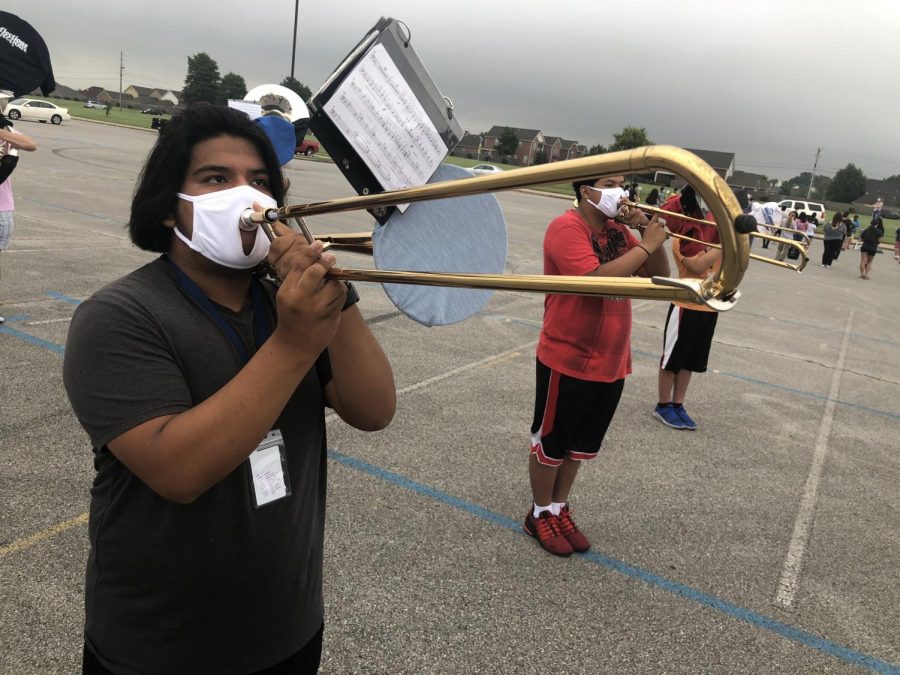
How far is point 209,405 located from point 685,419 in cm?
466

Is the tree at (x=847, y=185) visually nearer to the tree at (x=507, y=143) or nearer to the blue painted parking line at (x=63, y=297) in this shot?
the tree at (x=507, y=143)

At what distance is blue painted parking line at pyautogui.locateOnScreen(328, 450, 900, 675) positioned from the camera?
8.76ft

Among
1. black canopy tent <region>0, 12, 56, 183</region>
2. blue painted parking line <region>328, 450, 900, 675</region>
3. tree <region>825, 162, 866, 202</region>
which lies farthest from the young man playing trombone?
tree <region>825, 162, 866, 202</region>

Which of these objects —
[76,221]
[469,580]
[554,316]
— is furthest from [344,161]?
[76,221]

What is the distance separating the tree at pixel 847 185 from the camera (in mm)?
91375

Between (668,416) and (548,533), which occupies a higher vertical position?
(668,416)

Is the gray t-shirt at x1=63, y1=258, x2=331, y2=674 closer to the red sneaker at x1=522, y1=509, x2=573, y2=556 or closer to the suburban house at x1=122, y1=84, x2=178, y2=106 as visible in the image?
the red sneaker at x1=522, y1=509, x2=573, y2=556

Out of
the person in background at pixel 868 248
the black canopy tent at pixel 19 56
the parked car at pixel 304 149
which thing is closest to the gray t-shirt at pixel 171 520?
the parked car at pixel 304 149

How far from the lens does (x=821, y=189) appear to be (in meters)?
98.8

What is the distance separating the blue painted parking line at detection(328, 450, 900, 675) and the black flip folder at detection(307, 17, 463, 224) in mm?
2377

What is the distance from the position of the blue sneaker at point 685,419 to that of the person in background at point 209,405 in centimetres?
419

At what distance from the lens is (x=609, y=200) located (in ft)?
9.25

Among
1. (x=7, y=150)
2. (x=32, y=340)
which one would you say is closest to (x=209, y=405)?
(x=7, y=150)

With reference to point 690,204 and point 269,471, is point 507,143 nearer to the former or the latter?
point 690,204
